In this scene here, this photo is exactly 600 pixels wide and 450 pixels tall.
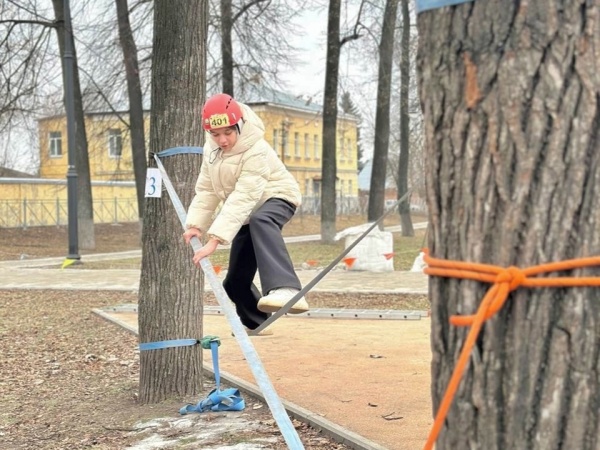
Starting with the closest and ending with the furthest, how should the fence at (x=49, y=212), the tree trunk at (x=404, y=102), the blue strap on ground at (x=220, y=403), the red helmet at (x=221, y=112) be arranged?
the red helmet at (x=221, y=112) < the blue strap on ground at (x=220, y=403) < the tree trunk at (x=404, y=102) < the fence at (x=49, y=212)

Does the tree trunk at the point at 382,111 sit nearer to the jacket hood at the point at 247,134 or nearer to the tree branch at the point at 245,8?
the tree branch at the point at 245,8

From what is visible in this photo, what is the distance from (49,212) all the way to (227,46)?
16.9 meters

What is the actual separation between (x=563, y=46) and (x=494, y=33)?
150 mm

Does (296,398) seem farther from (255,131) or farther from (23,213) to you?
(23,213)

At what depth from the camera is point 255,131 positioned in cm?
448

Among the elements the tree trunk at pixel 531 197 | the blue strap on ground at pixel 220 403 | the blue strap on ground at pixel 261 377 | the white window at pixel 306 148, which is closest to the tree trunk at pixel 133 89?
the blue strap on ground at pixel 220 403

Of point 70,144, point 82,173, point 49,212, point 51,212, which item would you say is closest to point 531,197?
point 70,144

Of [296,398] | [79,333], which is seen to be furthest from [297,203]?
[79,333]

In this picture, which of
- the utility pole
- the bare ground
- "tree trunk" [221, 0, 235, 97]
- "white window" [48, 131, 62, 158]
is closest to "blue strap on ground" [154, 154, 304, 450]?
the bare ground

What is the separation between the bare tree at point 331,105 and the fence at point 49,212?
1493 centimetres

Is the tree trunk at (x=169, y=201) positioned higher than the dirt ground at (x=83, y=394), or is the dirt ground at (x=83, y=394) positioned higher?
the tree trunk at (x=169, y=201)

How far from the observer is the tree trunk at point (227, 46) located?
20078 millimetres

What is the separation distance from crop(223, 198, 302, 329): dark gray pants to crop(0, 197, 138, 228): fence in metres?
27.9

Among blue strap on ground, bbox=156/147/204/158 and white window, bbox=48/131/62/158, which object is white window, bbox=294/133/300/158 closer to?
white window, bbox=48/131/62/158
